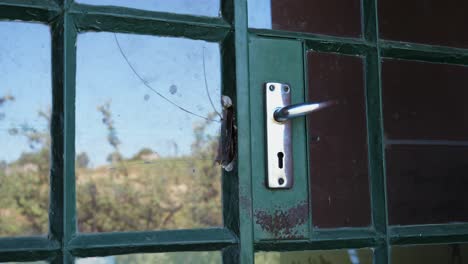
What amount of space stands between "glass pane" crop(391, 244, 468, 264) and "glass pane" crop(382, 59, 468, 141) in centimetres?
31

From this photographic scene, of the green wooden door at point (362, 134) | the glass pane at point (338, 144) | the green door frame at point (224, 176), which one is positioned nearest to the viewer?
the green door frame at point (224, 176)

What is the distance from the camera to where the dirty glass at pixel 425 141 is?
5.37 feet

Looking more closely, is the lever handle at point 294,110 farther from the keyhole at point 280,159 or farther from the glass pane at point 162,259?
the glass pane at point 162,259

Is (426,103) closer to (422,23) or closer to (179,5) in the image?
(422,23)

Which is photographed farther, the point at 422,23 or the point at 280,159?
the point at 422,23

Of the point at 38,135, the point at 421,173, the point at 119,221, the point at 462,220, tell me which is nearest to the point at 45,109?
the point at 38,135

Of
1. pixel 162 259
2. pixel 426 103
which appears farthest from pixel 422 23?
pixel 162 259

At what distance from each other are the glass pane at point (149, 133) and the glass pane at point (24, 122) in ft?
0.26

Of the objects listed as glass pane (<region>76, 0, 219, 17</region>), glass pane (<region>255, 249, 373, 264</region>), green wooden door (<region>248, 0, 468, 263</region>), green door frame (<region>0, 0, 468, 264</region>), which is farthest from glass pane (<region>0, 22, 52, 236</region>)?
glass pane (<region>255, 249, 373, 264</region>)

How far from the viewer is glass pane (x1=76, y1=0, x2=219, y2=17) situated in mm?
1262

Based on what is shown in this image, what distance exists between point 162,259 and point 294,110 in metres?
0.42

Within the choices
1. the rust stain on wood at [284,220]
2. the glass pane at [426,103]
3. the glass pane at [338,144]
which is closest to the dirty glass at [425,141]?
the glass pane at [426,103]

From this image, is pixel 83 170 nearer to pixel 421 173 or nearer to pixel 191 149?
pixel 191 149

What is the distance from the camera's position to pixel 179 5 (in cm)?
132
